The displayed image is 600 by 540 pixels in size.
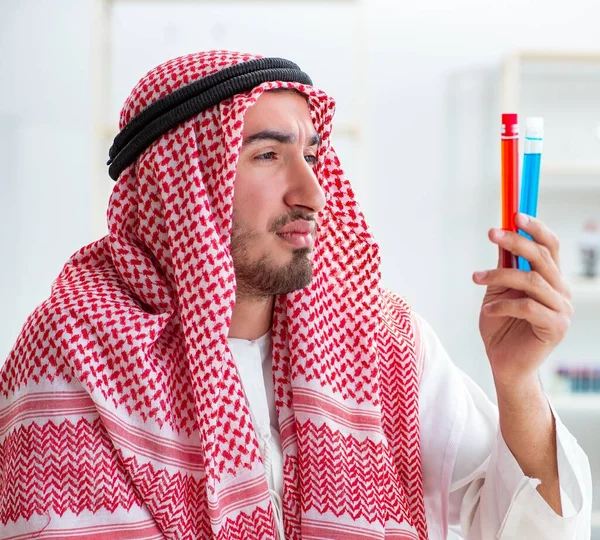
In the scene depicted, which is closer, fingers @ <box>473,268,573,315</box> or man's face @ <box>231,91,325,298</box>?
fingers @ <box>473,268,573,315</box>

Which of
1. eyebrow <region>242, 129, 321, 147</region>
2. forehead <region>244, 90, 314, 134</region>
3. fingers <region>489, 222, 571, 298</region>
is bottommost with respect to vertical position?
fingers <region>489, 222, 571, 298</region>

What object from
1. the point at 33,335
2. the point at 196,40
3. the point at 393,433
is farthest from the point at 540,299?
the point at 196,40

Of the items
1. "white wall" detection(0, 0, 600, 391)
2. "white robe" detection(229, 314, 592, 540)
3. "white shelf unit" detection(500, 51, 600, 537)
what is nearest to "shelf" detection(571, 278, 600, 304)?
"white shelf unit" detection(500, 51, 600, 537)

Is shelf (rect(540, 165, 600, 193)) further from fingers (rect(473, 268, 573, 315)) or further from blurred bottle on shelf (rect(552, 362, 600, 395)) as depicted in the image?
fingers (rect(473, 268, 573, 315))

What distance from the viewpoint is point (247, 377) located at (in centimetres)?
159

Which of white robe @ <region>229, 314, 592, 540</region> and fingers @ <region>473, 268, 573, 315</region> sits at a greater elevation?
fingers @ <region>473, 268, 573, 315</region>

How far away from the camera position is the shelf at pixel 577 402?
379 centimetres

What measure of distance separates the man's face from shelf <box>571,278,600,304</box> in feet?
8.43

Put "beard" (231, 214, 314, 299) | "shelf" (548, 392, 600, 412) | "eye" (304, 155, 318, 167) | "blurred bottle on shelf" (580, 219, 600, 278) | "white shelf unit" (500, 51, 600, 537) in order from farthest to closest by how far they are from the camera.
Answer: "white shelf unit" (500, 51, 600, 537), "blurred bottle on shelf" (580, 219, 600, 278), "shelf" (548, 392, 600, 412), "eye" (304, 155, 318, 167), "beard" (231, 214, 314, 299)

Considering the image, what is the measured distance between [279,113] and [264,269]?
1.05ft

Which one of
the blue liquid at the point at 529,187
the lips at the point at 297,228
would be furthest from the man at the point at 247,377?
the blue liquid at the point at 529,187

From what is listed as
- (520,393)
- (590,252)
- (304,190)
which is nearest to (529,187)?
(520,393)

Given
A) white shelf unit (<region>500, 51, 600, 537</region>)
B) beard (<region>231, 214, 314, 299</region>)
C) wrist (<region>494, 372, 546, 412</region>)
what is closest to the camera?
wrist (<region>494, 372, 546, 412</region>)

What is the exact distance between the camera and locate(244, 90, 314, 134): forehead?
1585 mm
